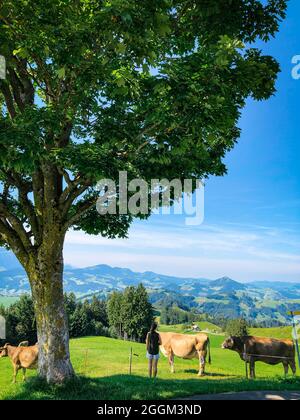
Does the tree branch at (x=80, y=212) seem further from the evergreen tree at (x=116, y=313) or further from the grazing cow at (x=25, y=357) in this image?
the evergreen tree at (x=116, y=313)

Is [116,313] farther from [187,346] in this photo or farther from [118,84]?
[118,84]

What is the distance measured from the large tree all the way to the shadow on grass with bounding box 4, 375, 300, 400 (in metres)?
0.66

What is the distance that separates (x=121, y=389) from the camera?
45.0 ft

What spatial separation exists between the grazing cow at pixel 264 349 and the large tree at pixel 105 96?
1087 centimetres

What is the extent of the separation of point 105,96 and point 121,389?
10.8 meters

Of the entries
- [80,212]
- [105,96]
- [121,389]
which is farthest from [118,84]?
[121,389]

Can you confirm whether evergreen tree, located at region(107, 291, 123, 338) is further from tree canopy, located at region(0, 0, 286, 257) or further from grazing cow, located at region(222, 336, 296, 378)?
tree canopy, located at region(0, 0, 286, 257)

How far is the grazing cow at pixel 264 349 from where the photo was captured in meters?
22.0

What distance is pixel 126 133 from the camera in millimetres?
13461

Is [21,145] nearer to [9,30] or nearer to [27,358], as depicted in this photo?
[9,30]

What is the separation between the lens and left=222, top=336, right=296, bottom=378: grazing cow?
21969 millimetres

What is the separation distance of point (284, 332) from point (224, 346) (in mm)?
145516
